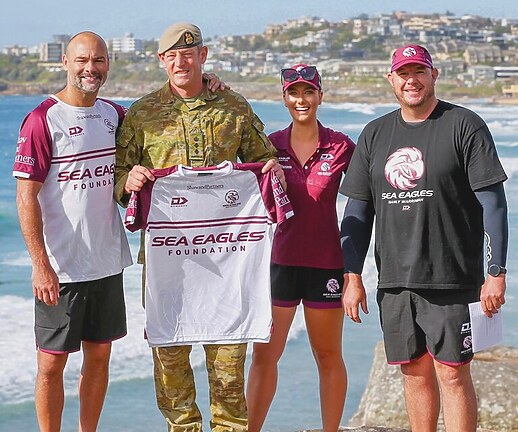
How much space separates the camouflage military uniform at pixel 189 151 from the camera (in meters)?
5.48

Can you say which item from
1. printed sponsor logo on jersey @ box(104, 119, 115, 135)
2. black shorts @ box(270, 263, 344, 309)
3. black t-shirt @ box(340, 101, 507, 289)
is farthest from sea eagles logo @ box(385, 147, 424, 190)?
printed sponsor logo on jersey @ box(104, 119, 115, 135)

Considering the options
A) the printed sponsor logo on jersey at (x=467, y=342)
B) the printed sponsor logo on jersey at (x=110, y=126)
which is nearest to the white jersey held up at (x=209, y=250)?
the printed sponsor logo on jersey at (x=110, y=126)

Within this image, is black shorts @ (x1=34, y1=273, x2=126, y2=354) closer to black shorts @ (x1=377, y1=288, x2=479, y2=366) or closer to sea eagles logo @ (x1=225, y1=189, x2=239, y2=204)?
sea eagles logo @ (x1=225, y1=189, x2=239, y2=204)

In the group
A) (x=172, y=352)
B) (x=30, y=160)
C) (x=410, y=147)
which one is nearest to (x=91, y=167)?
(x=30, y=160)

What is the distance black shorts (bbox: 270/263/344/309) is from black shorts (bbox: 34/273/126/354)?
0.92 metres

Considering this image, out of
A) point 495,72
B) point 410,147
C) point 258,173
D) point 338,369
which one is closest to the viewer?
point 410,147

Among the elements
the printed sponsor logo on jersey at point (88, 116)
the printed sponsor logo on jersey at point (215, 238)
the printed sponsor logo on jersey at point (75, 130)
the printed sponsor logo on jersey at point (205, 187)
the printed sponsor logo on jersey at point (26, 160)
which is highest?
the printed sponsor logo on jersey at point (88, 116)

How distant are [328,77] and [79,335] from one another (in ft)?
427

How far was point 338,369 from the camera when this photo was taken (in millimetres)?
6027

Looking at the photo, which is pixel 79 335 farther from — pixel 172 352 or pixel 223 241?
pixel 223 241

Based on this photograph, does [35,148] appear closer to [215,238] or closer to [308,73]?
[215,238]

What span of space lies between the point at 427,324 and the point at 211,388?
1.23 meters

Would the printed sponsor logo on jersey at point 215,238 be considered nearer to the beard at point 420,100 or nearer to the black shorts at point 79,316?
the black shorts at point 79,316

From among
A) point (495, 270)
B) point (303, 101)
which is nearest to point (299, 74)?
point (303, 101)
